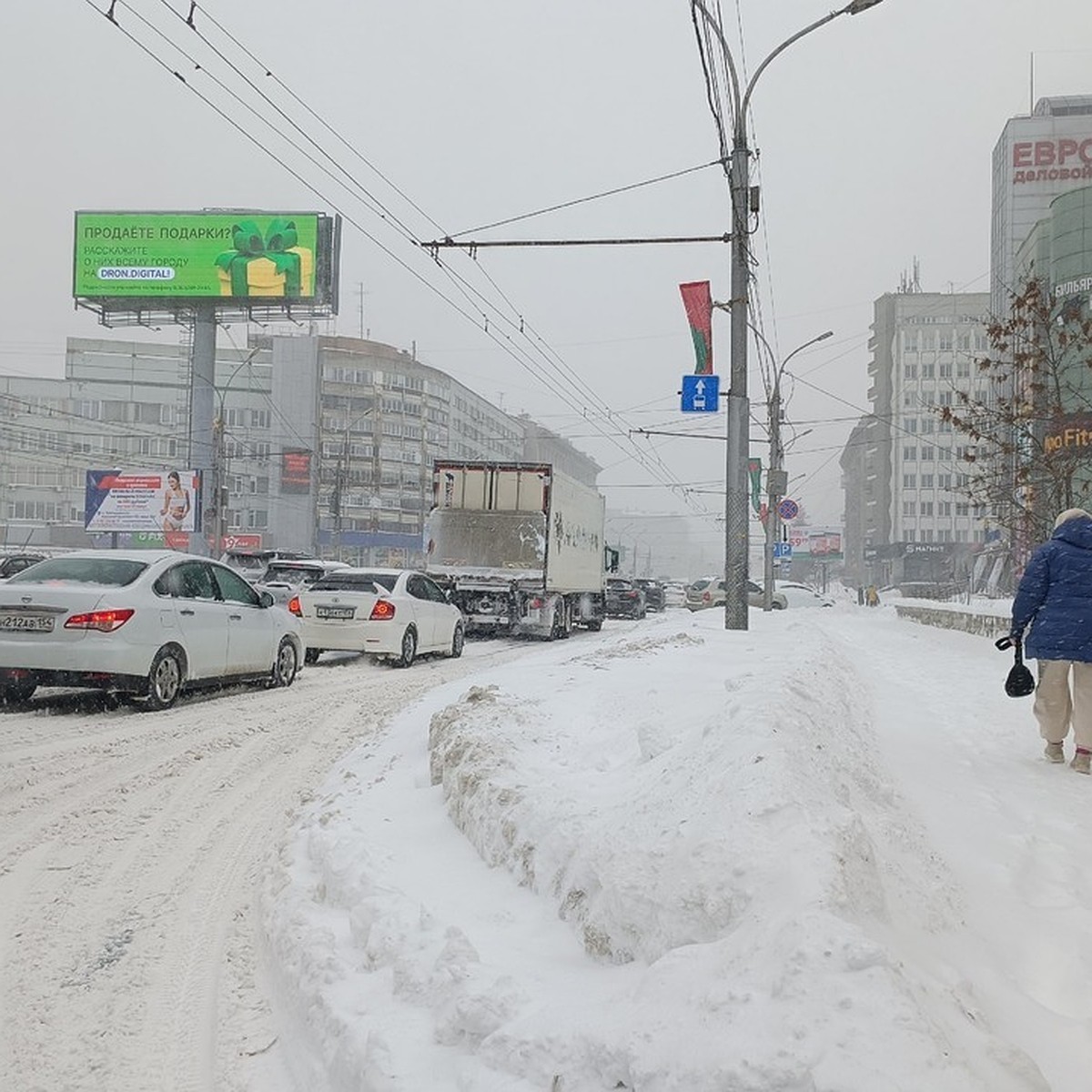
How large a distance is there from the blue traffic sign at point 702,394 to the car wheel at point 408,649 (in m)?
6.86

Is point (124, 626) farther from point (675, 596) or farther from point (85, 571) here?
point (675, 596)

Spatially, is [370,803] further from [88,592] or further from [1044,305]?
[1044,305]

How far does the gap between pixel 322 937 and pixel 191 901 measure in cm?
108

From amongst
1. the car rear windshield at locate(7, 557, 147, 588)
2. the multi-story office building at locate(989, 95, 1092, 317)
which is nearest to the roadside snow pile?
the car rear windshield at locate(7, 557, 147, 588)

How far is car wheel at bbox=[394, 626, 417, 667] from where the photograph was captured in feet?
47.6

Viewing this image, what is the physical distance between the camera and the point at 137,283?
48.5m

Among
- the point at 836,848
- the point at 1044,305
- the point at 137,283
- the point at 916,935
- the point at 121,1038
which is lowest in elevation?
the point at 121,1038

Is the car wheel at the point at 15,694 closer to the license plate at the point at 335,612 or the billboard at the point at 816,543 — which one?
the license plate at the point at 335,612

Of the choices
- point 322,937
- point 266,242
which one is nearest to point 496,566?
point 322,937

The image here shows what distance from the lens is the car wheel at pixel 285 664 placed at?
11.5 metres

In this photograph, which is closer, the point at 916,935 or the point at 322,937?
the point at 916,935

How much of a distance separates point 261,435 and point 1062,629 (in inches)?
3477

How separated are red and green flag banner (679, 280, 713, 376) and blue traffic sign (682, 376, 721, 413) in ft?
2.31

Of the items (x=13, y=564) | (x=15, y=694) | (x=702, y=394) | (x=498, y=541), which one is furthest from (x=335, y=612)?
(x=13, y=564)
